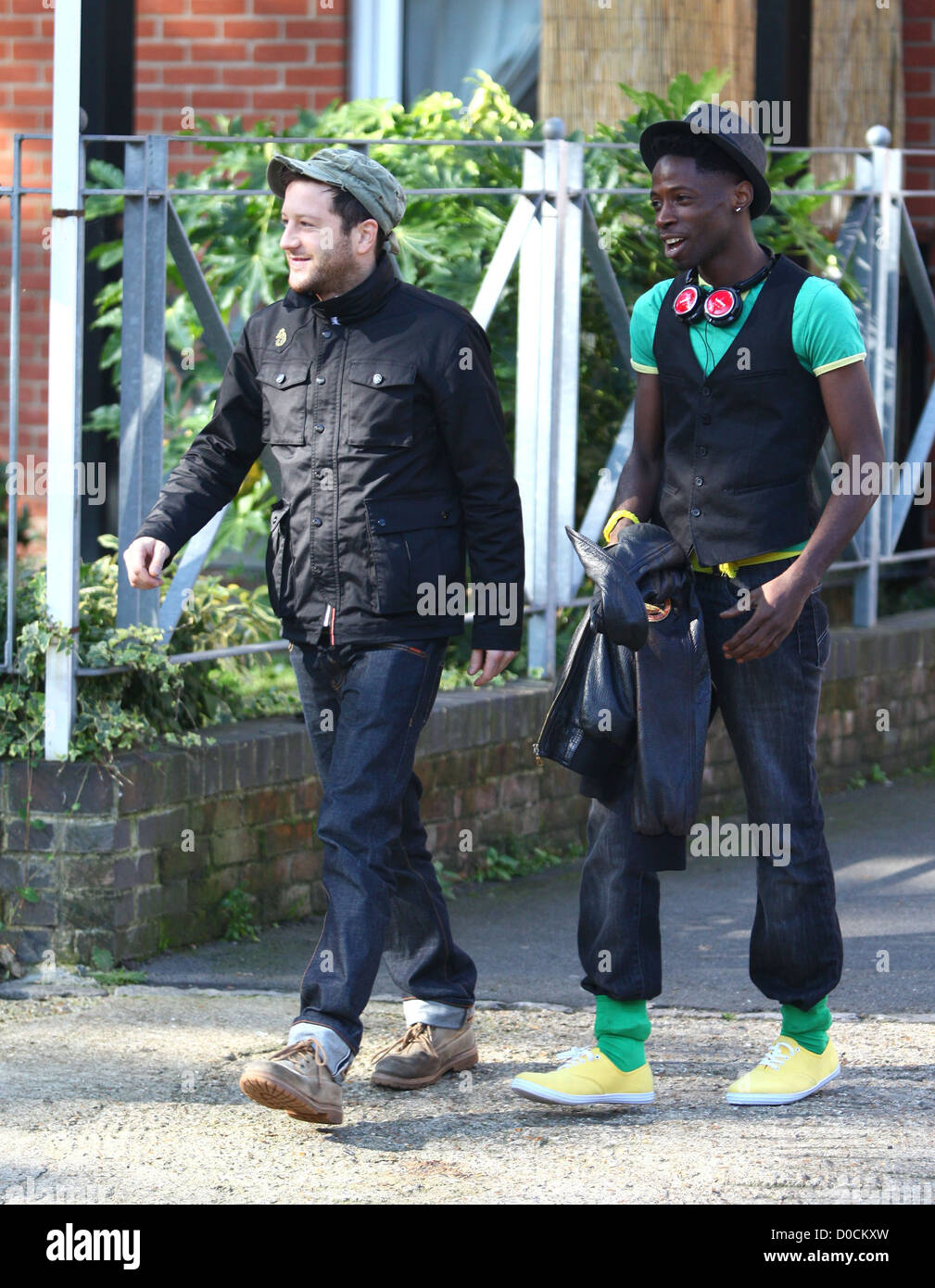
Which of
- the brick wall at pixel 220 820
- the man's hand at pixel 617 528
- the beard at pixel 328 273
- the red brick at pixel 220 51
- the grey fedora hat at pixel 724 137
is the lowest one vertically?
the brick wall at pixel 220 820

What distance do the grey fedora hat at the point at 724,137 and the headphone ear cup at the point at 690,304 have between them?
0.19 m

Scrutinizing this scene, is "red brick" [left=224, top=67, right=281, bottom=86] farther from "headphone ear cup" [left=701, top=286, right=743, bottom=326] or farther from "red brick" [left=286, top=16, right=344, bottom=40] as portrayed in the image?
"headphone ear cup" [left=701, top=286, right=743, bottom=326]

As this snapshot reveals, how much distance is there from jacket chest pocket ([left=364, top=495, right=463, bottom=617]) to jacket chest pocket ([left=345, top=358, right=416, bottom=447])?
0.42 ft

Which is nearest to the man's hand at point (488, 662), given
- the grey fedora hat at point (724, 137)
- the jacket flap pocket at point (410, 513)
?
the jacket flap pocket at point (410, 513)

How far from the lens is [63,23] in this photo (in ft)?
16.8

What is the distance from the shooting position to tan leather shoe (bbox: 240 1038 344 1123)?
3.89 m

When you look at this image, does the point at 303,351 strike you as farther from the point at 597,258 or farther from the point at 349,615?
the point at 597,258

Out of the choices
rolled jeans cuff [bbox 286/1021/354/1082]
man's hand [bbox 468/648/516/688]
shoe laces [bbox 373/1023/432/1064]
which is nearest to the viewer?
rolled jeans cuff [bbox 286/1021/354/1082]

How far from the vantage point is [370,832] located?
13.8ft

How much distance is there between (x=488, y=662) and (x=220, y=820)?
146 cm

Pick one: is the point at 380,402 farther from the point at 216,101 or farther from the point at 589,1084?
the point at 216,101

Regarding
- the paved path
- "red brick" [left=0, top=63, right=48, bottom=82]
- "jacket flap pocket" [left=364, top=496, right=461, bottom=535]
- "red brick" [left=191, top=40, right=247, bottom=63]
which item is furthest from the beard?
"red brick" [left=0, top=63, right=48, bottom=82]

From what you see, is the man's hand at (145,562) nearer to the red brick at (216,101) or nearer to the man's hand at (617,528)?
the man's hand at (617,528)

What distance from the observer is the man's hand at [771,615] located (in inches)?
159
